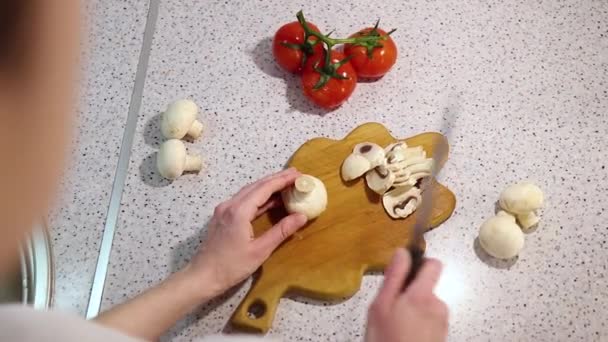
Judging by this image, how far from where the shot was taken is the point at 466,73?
0.97 metres

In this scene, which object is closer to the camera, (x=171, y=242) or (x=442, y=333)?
(x=442, y=333)

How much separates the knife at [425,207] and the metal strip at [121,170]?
0.43 metres

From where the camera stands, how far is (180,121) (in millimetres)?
879

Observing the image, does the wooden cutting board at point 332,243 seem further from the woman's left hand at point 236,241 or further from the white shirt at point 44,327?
the white shirt at point 44,327

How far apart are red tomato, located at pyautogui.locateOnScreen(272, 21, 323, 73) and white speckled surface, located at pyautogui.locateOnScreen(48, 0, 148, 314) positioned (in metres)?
0.25

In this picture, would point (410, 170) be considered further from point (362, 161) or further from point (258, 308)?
point (258, 308)

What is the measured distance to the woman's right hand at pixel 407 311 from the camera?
0.57 meters

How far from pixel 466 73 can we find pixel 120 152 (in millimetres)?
574

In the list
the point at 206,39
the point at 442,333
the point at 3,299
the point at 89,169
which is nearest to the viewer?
the point at 442,333

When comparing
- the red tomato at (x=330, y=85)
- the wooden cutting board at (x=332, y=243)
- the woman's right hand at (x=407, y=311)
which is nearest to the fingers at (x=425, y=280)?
the woman's right hand at (x=407, y=311)

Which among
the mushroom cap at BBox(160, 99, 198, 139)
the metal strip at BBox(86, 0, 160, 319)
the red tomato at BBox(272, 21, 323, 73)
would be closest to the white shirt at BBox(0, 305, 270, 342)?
the metal strip at BBox(86, 0, 160, 319)

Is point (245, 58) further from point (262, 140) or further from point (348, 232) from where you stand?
point (348, 232)

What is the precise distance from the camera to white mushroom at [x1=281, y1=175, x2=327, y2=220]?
0.79m

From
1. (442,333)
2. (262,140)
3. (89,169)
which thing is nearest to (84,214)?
(89,169)
